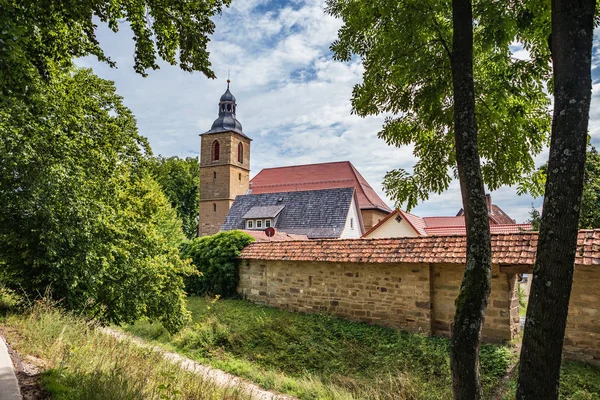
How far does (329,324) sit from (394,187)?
6.95 meters

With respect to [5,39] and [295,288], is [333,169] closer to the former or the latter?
[295,288]

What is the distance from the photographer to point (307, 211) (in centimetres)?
2888

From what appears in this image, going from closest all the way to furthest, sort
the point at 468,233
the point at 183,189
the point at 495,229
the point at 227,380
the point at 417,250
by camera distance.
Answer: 1. the point at 468,233
2. the point at 227,380
3. the point at 417,250
4. the point at 495,229
5. the point at 183,189

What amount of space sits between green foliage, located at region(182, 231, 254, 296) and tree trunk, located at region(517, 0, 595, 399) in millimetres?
13272

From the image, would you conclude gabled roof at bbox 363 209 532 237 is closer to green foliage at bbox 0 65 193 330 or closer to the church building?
the church building

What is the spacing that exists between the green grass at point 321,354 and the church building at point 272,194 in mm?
15846

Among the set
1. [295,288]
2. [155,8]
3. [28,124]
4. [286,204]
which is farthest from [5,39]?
[286,204]

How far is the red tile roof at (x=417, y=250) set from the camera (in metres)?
8.55

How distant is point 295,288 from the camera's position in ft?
43.4

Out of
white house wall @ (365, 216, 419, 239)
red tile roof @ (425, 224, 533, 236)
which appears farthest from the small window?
red tile roof @ (425, 224, 533, 236)

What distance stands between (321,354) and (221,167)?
31555 millimetres

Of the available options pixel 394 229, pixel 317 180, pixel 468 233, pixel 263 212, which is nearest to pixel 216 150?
pixel 317 180

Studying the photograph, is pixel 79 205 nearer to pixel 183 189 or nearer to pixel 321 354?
pixel 321 354

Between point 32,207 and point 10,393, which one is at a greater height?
point 32,207
